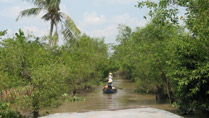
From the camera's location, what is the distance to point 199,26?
30.8ft

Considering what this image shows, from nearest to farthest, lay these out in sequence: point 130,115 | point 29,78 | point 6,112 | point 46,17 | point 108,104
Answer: point 130,115 → point 6,112 → point 29,78 → point 108,104 → point 46,17

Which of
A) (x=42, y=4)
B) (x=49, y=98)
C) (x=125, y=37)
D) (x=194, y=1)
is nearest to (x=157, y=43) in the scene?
(x=194, y=1)

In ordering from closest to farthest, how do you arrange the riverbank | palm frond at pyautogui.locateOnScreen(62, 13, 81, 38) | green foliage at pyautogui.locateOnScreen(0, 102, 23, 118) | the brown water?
the riverbank
green foliage at pyautogui.locateOnScreen(0, 102, 23, 118)
the brown water
palm frond at pyautogui.locateOnScreen(62, 13, 81, 38)

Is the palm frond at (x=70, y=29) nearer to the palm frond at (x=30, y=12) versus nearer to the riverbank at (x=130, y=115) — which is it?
the palm frond at (x=30, y=12)

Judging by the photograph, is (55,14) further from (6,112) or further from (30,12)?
(6,112)

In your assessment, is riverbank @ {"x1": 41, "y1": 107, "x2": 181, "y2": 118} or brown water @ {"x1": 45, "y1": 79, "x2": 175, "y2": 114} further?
brown water @ {"x1": 45, "y1": 79, "x2": 175, "y2": 114}

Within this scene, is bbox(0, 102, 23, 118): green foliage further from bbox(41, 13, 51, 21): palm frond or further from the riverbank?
bbox(41, 13, 51, 21): palm frond

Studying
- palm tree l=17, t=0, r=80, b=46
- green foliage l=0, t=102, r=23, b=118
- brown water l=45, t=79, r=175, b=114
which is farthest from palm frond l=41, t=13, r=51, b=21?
green foliage l=0, t=102, r=23, b=118

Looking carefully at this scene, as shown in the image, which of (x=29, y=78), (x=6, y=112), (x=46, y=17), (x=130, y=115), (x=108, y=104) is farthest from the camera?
(x=46, y=17)

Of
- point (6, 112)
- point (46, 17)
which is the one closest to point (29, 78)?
point (6, 112)

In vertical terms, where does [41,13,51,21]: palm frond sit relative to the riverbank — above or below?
above

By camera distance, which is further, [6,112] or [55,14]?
[55,14]

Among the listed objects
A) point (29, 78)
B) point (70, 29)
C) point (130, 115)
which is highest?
point (70, 29)

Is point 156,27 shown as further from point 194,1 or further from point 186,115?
point 186,115
